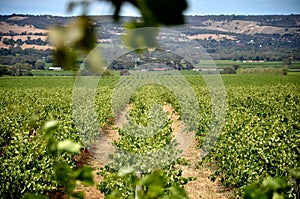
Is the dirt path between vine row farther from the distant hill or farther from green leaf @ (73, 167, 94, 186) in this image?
green leaf @ (73, 167, 94, 186)

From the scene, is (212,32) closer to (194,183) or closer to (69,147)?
(69,147)

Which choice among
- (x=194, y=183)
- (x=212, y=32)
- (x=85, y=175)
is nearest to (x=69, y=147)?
(x=85, y=175)

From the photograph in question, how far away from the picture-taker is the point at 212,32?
1200 mm

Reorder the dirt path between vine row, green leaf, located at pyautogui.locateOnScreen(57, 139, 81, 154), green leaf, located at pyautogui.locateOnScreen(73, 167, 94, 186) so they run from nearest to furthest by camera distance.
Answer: green leaf, located at pyautogui.locateOnScreen(57, 139, 81, 154) → green leaf, located at pyautogui.locateOnScreen(73, 167, 94, 186) → the dirt path between vine row

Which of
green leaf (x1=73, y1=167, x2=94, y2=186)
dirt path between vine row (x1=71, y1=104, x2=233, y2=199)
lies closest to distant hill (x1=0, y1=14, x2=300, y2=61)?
green leaf (x1=73, y1=167, x2=94, y2=186)

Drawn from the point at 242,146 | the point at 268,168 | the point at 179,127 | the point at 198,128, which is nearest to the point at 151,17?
the point at 268,168

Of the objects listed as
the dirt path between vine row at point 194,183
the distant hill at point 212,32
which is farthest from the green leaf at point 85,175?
the dirt path between vine row at point 194,183

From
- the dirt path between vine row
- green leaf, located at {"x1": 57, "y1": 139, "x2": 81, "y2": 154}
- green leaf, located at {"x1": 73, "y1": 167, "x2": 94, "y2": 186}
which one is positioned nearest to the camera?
green leaf, located at {"x1": 57, "y1": 139, "x2": 81, "y2": 154}

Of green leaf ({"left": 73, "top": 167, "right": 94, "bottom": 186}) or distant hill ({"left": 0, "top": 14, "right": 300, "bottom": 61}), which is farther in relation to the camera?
green leaf ({"left": 73, "top": 167, "right": 94, "bottom": 186})

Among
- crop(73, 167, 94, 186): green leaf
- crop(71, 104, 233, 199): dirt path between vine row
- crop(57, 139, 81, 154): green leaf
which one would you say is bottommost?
crop(71, 104, 233, 199): dirt path between vine row

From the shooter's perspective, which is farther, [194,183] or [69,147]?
[194,183]

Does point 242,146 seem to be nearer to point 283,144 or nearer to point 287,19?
point 283,144

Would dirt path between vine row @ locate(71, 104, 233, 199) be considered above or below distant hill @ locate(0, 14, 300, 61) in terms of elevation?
below

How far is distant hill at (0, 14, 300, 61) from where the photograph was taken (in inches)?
26.9
